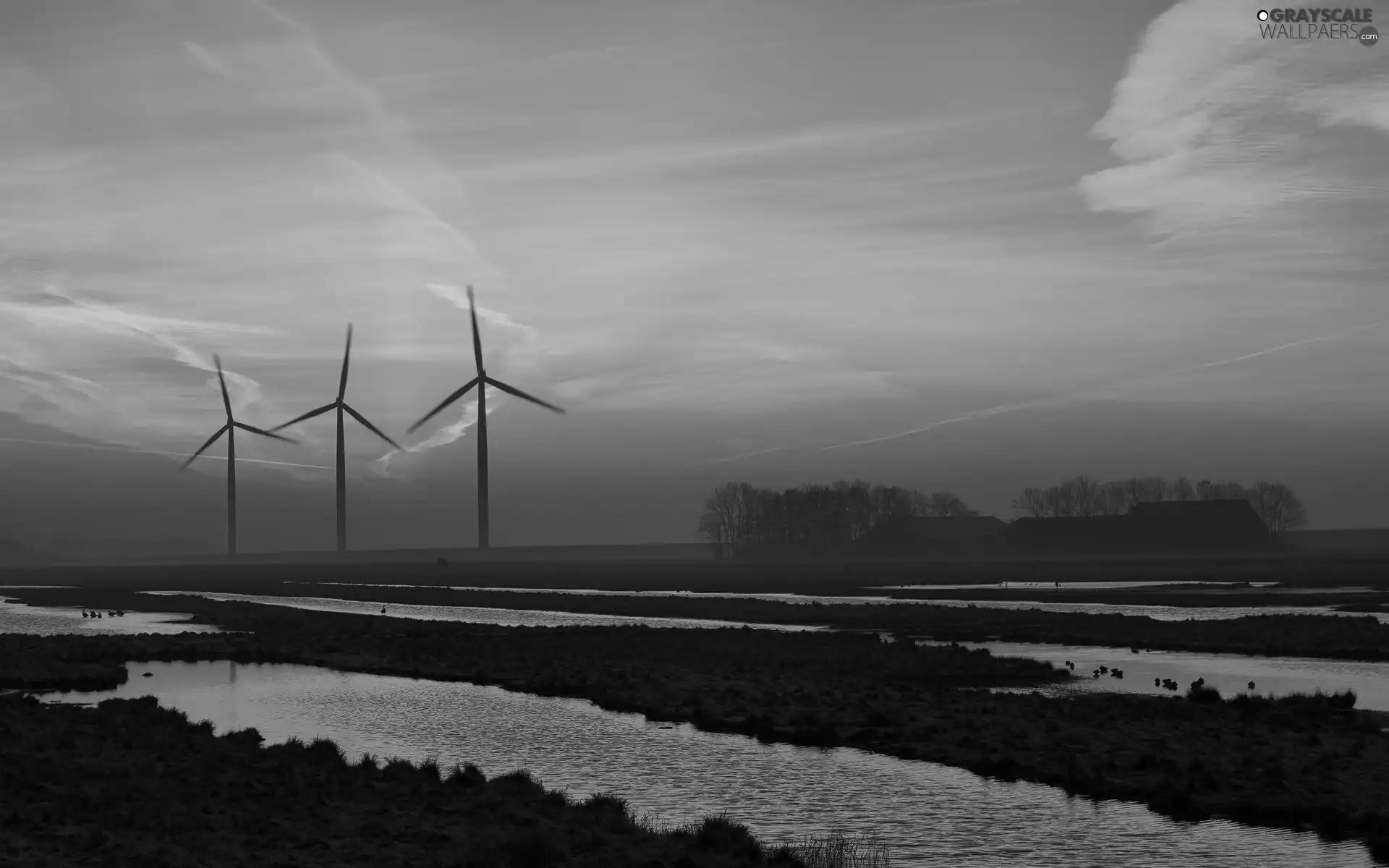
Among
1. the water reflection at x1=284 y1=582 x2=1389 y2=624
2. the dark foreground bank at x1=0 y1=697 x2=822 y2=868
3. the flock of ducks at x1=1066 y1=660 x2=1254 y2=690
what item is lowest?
the water reflection at x1=284 y1=582 x2=1389 y2=624

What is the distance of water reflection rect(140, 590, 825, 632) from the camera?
7300 cm

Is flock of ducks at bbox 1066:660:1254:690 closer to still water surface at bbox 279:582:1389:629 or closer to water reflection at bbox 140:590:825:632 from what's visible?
water reflection at bbox 140:590:825:632

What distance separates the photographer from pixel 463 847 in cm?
1966

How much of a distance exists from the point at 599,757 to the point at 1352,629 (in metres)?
41.8

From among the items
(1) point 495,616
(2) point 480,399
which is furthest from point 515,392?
(1) point 495,616

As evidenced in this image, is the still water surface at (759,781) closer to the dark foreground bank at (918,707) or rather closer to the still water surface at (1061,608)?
the dark foreground bank at (918,707)

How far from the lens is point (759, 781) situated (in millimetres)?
25922

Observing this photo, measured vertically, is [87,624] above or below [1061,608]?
above

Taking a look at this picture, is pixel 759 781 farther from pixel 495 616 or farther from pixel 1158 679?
pixel 495 616

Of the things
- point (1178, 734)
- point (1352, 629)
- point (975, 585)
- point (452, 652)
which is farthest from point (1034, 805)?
point (975, 585)

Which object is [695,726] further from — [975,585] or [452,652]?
[975,585]

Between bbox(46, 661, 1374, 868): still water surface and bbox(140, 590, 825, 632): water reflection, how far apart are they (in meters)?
31.4

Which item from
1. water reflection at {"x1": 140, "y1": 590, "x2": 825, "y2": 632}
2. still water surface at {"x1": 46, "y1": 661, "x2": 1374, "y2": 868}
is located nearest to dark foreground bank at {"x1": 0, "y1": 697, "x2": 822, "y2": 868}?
still water surface at {"x1": 46, "y1": 661, "x2": 1374, "y2": 868}

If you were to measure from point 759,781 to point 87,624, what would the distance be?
6593 centimetres
